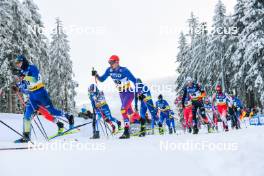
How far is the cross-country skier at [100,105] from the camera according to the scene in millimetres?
12477

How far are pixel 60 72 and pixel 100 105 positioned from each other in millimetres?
26334

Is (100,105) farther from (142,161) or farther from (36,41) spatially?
(36,41)

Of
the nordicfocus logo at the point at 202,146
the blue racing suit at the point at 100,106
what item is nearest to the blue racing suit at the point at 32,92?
the blue racing suit at the point at 100,106

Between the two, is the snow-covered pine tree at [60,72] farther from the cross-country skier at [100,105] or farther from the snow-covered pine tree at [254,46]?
the cross-country skier at [100,105]

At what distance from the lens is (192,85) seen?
11633mm

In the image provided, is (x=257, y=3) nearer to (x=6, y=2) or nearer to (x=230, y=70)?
(x=230, y=70)

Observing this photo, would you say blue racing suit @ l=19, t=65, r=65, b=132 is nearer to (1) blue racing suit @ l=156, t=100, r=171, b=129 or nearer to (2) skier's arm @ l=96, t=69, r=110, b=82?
(2) skier's arm @ l=96, t=69, r=110, b=82

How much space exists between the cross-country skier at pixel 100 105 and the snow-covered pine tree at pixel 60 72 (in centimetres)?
2607

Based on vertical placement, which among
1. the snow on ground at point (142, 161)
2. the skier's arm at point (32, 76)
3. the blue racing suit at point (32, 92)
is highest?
the skier's arm at point (32, 76)

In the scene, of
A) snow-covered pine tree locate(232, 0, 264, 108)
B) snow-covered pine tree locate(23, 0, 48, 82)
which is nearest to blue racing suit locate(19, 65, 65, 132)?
snow-covered pine tree locate(23, 0, 48, 82)

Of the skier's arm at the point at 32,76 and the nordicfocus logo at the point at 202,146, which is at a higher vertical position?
the skier's arm at the point at 32,76

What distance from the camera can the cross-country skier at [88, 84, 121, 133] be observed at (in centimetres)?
1248

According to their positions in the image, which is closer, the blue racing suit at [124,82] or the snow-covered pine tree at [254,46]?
the blue racing suit at [124,82]

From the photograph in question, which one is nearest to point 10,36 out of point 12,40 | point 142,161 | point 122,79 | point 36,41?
point 12,40
